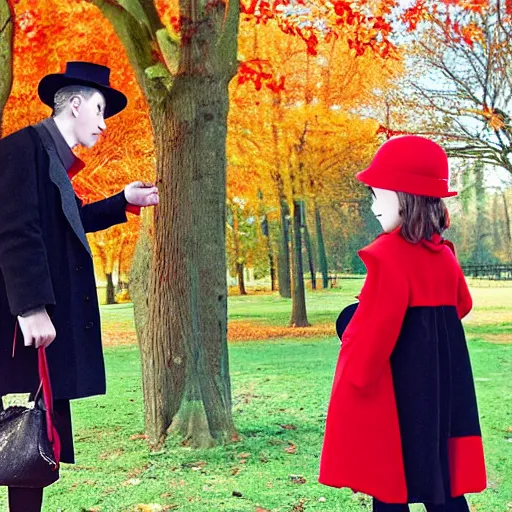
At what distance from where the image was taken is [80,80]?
2654 millimetres

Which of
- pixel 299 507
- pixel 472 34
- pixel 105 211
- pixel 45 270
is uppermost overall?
pixel 472 34

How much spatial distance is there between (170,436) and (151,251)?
1.26 metres

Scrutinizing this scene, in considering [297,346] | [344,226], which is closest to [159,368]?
[297,346]

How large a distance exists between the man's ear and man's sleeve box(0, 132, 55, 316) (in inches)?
10.5

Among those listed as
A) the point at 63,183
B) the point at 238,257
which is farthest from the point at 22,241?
the point at 238,257

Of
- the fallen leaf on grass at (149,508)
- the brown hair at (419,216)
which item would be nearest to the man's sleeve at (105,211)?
the brown hair at (419,216)

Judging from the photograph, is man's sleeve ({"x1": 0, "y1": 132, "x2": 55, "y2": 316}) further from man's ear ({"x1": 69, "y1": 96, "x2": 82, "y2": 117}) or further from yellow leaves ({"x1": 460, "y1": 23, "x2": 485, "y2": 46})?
yellow leaves ({"x1": 460, "y1": 23, "x2": 485, "y2": 46})

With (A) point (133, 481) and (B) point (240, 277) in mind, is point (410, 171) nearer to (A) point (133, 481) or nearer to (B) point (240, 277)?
(A) point (133, 481)

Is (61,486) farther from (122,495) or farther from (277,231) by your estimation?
(277,231)

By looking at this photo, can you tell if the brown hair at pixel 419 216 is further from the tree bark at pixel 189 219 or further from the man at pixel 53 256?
the tree bark at pixel 189 219

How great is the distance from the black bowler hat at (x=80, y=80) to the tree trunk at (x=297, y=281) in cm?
1092

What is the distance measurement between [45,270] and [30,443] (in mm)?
579

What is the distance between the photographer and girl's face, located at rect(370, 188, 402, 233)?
104 inches

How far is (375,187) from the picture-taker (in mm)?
2666
